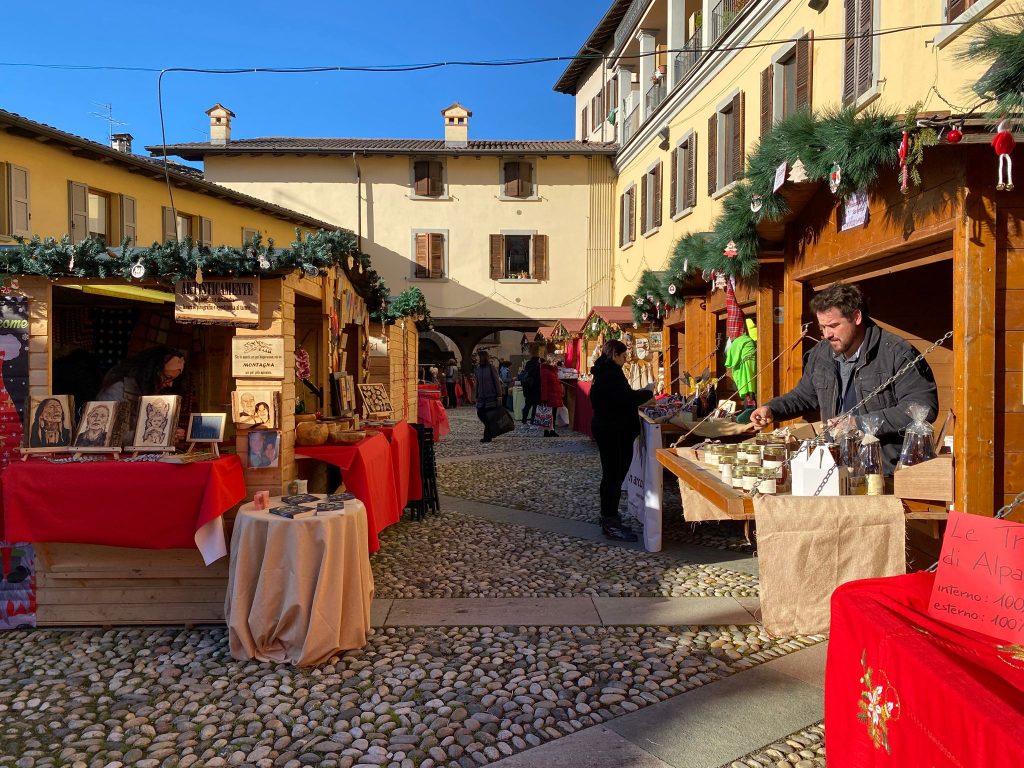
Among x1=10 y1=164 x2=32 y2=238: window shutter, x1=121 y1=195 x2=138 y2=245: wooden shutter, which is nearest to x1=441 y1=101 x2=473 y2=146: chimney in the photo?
x1=121 y1=195 x2=138 y2=245: wooden shutter

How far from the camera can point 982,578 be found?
1566 millimetres

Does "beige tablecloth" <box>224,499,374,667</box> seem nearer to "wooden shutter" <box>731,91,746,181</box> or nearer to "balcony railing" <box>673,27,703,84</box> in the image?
"wooden shutter" <box>731,91,746,181</box>

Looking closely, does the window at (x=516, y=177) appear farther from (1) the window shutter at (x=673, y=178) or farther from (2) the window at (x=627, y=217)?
(1) the window shutter at (x=673, y=178)

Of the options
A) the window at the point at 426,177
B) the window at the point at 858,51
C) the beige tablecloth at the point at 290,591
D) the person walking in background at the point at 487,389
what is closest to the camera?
the beige tablecloth at the point at 290,591

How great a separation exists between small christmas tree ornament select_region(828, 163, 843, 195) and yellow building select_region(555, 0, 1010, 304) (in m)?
0.59

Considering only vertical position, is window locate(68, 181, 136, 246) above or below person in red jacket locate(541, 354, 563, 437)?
above

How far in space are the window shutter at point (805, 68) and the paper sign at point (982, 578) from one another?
1056 cm

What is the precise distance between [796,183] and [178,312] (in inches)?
151

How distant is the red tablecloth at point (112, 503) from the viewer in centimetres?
411

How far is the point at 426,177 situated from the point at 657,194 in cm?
866

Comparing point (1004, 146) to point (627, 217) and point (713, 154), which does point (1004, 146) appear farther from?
point (627, 217)

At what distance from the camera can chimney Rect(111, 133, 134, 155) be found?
22000 millimetres

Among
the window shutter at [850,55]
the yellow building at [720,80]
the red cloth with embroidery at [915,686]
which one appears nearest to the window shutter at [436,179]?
the yellow building at [720,80]

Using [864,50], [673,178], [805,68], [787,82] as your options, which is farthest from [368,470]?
[673,178]
